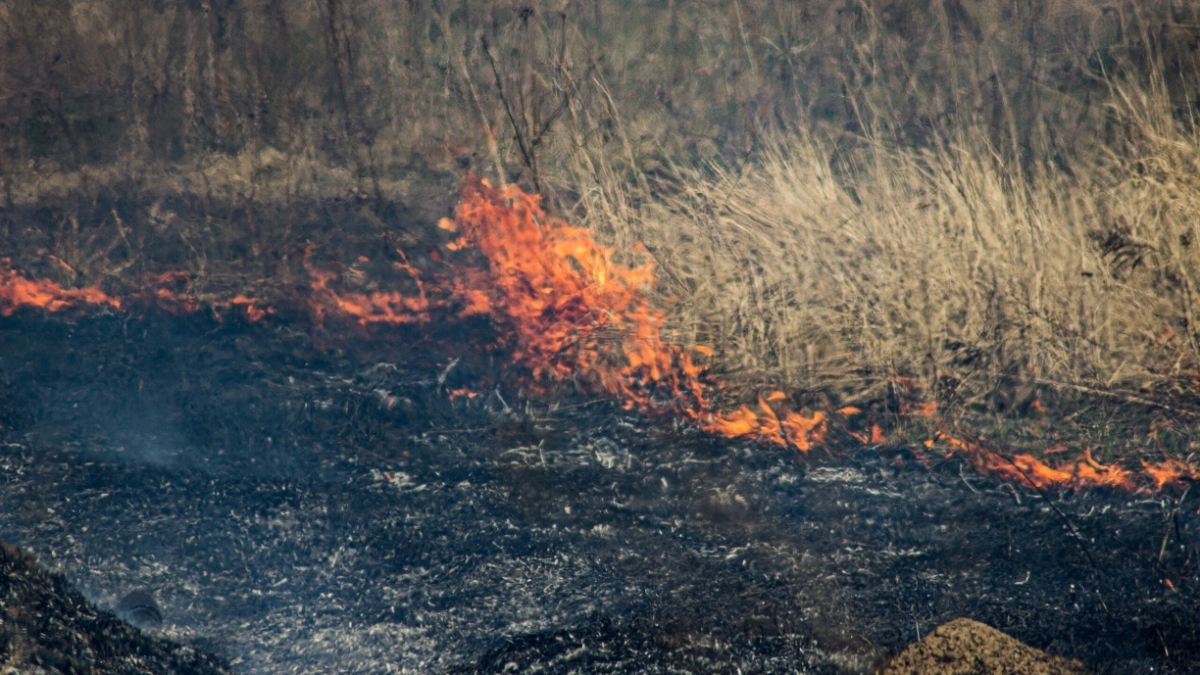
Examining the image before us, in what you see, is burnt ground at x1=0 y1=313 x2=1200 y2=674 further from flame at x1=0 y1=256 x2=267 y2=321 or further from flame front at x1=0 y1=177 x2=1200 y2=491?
flame at x1=0 y1=256 x2=267 y2=321

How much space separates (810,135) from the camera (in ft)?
19.9

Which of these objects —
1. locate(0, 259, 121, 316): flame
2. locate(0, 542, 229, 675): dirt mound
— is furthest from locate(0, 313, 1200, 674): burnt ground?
locate(0, 259, 121, 316): flame

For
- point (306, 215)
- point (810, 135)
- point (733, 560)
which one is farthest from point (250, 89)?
point (733, 560)

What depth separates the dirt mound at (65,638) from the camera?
310 centimetres

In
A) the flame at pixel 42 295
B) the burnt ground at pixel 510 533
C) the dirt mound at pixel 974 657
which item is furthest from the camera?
the flame at pixel 42 295

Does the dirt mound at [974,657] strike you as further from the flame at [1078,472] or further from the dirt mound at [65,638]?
the dirt mound at [65,638]

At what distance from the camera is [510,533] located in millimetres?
4078

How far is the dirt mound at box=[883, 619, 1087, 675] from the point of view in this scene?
11.1 feet

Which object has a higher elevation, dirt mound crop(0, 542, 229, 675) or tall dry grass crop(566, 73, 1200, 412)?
tall dry grass crop(566, 73, 1200, 412)

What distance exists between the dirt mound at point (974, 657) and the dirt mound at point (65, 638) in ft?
7.99

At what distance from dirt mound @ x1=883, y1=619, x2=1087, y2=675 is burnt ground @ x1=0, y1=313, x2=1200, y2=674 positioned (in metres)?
0.10

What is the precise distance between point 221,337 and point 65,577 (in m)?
1.86

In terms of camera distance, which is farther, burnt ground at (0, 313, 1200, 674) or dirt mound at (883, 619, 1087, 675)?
burnt ground at (0, 313, 1200, 674)

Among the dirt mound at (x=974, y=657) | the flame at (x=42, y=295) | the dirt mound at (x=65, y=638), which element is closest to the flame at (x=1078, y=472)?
the dirt mound at (x=974, y=657)
